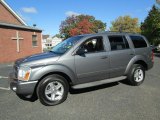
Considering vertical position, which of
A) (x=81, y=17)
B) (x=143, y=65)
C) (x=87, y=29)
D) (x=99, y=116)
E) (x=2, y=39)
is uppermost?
(x=81, y=17)

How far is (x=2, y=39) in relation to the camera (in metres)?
18.2

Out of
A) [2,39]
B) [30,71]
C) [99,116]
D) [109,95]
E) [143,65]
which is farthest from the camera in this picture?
[2,39]

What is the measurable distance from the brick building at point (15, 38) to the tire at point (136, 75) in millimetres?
14487

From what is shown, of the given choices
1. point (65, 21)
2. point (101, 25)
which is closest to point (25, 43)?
point (65, 21)

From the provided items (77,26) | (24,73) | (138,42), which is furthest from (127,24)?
(24,73)

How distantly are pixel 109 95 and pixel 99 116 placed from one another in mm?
1588

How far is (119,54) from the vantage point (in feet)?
20.9

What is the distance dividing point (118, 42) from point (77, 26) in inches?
2262

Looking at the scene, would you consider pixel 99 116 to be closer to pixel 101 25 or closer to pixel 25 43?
pixel 25 43

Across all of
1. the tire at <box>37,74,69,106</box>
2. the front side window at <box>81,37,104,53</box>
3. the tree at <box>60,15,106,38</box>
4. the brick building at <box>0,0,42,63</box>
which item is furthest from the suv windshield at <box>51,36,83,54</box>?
the tree at <box>60,15,106,38</box>

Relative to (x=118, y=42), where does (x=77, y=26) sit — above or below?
above

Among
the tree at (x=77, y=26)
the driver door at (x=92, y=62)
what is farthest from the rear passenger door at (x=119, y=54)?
the tree at (x=77, y=26)

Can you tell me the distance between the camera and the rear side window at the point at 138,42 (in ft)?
22.8

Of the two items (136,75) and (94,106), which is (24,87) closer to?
(94,106)
